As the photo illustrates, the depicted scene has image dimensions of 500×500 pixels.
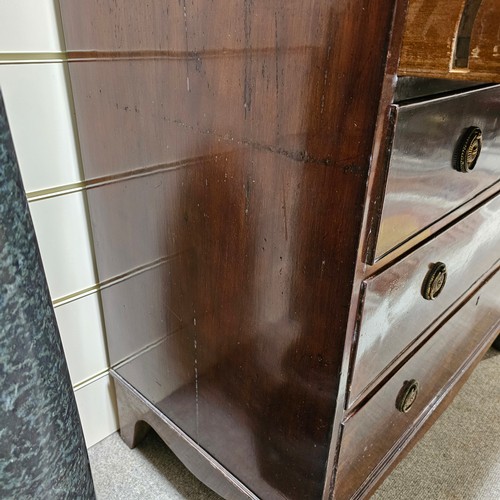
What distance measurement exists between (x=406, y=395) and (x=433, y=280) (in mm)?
218

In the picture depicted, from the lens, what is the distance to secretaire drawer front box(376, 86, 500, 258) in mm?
533

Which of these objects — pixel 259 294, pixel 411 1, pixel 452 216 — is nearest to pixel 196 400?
pixel 259 294

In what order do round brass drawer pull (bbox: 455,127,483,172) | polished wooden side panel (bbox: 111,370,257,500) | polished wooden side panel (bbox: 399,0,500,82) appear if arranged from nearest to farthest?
1. polished wooden side panel (bbox: 399,0,500,82)
2. round brass drawer pull (bbox: 455,127,483,172)
3. polished wooden side panel (bbox: 111,370,257,500)

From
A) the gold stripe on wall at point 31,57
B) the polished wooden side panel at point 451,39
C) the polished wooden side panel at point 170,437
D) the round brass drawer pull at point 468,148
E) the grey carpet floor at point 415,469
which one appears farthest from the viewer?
the grey carpet floor at point 415,469

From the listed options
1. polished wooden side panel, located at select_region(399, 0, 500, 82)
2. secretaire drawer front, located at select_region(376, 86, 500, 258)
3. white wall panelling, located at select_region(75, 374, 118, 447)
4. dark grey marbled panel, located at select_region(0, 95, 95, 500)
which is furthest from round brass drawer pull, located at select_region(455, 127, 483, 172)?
white wall panelling, located at select_region(75, 374, 118, 447)

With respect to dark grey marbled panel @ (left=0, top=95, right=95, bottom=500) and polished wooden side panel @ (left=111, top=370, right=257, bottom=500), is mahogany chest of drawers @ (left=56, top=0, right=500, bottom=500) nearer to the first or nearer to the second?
polished wooden side panel @ (left=111, top=370, right=257, bottom=500)

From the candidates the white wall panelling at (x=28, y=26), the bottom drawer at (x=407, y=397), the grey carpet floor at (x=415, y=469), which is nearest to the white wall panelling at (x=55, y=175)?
the white wall panelling at (x=28, y=26)

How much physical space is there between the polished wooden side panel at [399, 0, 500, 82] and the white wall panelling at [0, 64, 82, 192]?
0.61 metres

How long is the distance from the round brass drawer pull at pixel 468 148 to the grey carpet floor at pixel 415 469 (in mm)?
747

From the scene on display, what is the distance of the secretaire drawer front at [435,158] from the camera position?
0.53 m

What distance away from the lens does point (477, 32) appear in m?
0.43

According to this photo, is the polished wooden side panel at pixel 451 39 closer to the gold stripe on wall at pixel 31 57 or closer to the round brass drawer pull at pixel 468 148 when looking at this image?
the round brass drawer pull at pixel 468 148

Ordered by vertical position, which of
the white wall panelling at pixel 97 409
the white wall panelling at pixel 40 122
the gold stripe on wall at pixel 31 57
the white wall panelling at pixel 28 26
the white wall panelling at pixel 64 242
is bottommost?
the white wall panelling at pixel 97 409

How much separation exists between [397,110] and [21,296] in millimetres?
407
